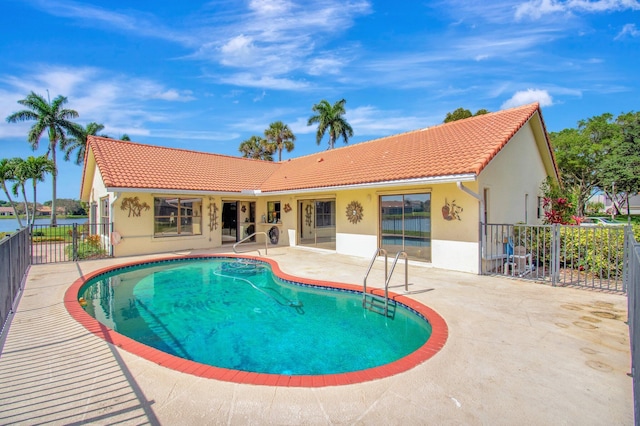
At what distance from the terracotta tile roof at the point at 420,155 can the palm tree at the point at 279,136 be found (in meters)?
23.9

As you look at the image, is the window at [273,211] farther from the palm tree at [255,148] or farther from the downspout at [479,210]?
the palm tree at [255,148]

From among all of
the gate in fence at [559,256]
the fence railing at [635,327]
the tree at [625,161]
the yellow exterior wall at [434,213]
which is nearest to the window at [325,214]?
the yellow exterior wall at [434,213]

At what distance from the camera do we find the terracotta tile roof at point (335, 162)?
10867mm

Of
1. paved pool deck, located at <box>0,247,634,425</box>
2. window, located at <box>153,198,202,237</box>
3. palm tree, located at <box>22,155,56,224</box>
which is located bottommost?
paved pool deck, located at <box>0,247,634,425</box>

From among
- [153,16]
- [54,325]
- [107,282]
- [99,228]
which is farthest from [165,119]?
[54,325]

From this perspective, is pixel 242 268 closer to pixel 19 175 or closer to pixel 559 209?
pixel 559 209

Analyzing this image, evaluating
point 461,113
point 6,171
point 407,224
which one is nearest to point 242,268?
point 407,224

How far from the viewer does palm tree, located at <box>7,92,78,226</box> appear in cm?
3119

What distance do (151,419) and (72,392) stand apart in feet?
4.21

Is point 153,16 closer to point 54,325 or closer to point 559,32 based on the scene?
point 54,325

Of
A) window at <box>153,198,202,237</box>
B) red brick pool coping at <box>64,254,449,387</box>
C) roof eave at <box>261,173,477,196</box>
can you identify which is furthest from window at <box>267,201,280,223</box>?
red brick pool coping at <box>64,254,449,387</box>

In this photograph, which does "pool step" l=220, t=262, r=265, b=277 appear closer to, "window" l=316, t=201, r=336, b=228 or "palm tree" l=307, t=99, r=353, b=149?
"window" l=316, t=201, r=336, b=228

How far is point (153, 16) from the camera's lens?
11.2m

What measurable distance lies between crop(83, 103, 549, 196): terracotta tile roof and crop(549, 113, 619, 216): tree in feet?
94.5
